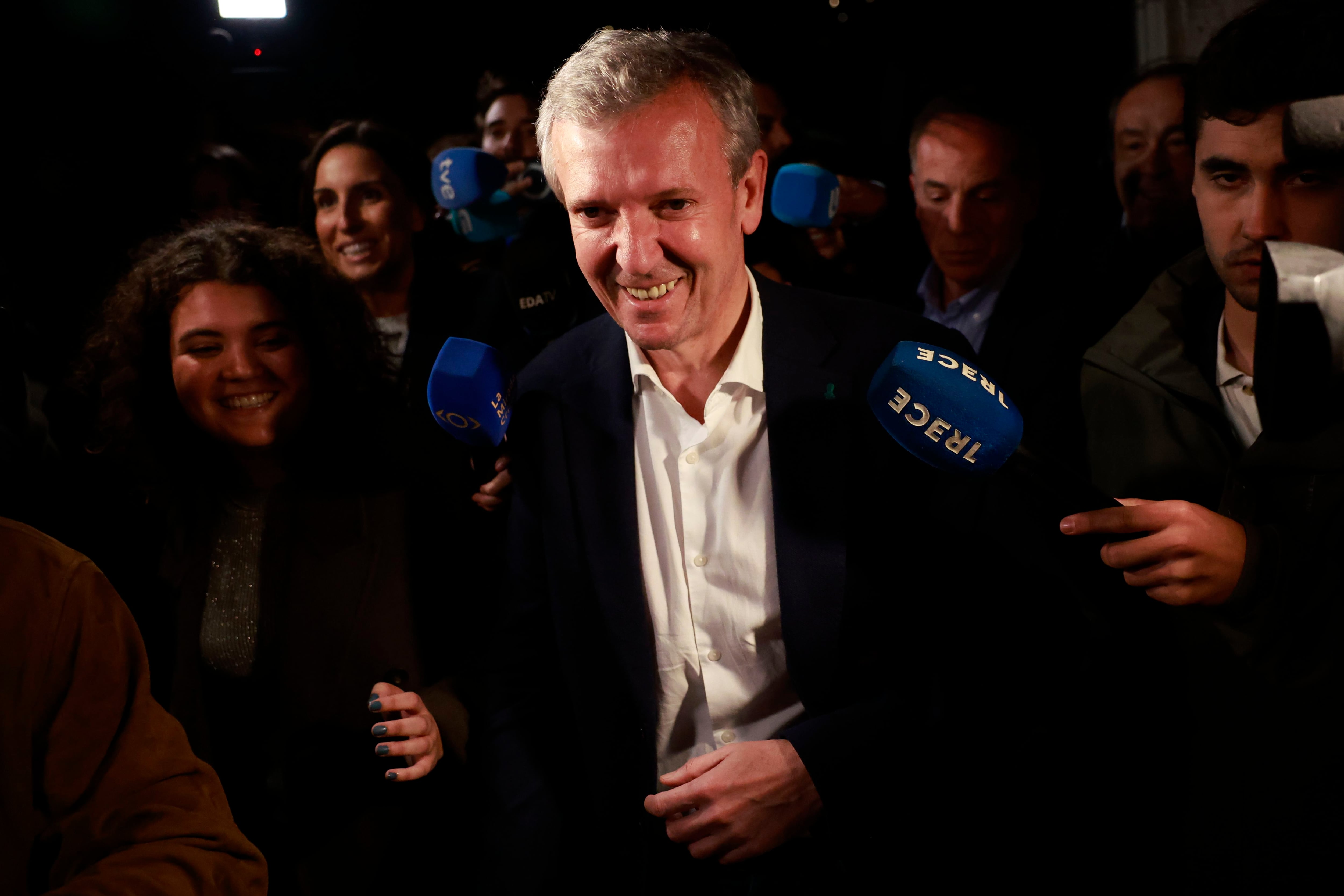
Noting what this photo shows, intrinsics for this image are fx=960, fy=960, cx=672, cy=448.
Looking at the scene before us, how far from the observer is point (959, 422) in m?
1.14

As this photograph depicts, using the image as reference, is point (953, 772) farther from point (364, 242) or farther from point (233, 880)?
point (364, 242)

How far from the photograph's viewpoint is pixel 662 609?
1.46 meters

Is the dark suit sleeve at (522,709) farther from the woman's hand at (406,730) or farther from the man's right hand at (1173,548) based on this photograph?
the man's right hand at (1173,548)

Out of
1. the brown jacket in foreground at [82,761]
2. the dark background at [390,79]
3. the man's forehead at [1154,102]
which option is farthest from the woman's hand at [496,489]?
the man's forehead at [1154,102]

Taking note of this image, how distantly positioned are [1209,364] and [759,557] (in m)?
0.84

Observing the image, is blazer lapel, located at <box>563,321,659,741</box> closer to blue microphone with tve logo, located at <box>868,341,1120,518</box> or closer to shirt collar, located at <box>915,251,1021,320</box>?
blue microphone with tve logo, located at <box>868,341,1120,518</box>

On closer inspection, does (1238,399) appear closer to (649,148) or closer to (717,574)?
(717,574)

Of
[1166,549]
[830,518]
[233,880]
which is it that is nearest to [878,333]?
[830,518]

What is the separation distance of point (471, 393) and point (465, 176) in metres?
1.38

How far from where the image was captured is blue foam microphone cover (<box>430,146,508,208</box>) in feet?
8.77

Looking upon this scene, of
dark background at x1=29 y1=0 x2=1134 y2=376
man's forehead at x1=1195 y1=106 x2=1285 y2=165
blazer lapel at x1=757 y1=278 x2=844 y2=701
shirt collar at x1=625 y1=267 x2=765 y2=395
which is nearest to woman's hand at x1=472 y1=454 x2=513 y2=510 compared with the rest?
shirt collar at x1=625 y1=267 x2=765 y2=395

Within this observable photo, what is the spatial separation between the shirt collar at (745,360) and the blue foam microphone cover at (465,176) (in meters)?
1.34

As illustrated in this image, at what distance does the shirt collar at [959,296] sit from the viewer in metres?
2.46

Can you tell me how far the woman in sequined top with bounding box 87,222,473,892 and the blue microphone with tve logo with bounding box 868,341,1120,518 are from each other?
91 centimetres
